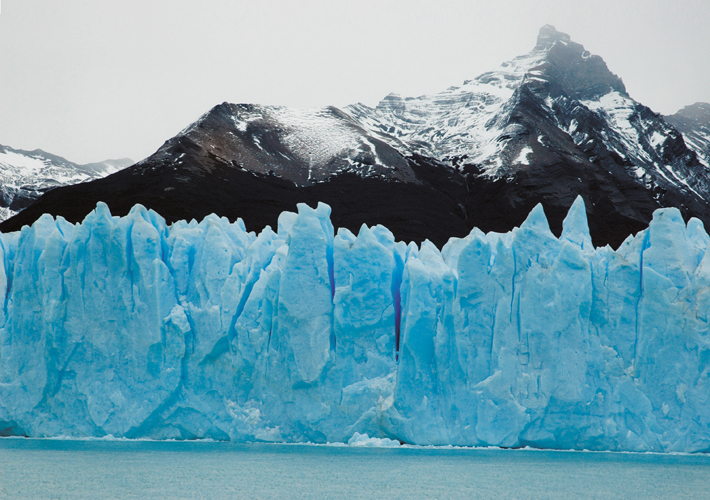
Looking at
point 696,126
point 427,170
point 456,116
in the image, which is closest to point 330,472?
point 427,170

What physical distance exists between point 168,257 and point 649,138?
61.6m

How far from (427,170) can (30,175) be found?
4134 cm

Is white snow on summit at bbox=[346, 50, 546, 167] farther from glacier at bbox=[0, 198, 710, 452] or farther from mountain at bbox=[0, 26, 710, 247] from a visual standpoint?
glacier at bbox=[0, 198, 710, 452]

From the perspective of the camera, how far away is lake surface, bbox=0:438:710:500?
31.8 ft

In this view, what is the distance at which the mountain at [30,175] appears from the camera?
202 ft

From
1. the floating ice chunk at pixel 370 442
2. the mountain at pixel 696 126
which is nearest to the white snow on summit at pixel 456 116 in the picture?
the mountain at pixel 696 126

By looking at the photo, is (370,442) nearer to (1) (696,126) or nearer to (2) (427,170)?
(2) (427,170)

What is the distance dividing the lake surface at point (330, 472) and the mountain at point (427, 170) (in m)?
28.0

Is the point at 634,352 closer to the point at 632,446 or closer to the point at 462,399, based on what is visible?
the point at 632,446

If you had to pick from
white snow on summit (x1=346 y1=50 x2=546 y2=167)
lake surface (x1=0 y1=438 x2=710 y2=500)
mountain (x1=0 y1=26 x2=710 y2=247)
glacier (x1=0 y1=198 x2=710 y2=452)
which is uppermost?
white snow on summit (x1=346 y1=50 x2=546 y2=167)

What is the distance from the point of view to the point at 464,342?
14250 mm

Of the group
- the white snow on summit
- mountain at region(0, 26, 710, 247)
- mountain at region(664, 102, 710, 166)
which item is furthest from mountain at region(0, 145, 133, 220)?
mountain at region(664, 102, 710, 166)

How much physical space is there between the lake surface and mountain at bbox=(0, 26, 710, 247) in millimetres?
27961

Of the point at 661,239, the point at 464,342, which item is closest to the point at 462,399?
the point at 464,342
